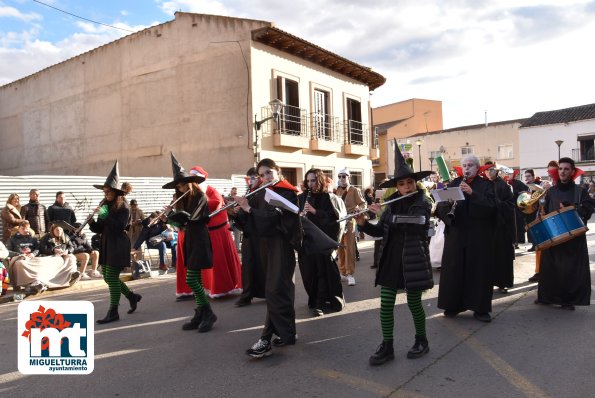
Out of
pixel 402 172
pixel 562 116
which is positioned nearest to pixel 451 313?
pixel 402 172

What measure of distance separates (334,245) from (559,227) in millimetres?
3207

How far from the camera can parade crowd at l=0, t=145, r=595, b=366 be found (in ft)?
14.6

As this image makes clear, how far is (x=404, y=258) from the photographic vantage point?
170 inches

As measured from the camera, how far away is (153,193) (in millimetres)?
13953

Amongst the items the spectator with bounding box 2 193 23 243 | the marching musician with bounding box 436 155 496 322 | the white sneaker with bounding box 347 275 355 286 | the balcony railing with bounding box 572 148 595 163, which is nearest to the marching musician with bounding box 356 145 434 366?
the marching musician with bounding box 436 155 496 322

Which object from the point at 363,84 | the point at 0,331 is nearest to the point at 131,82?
the point at 363,84

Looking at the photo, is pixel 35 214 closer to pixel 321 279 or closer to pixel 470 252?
pixel 321 279

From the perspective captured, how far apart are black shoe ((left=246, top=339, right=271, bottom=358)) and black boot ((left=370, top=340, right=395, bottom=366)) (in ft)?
3.13

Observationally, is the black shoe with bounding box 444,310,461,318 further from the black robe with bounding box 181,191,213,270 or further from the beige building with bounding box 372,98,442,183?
the beige building with bounding box 372,98,442,183

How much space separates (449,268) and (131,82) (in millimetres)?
17533

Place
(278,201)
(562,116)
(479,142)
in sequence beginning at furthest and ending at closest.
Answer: (479,142), (562,116), (278,201)

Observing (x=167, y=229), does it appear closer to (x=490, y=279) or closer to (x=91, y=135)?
(x=490, y=279)

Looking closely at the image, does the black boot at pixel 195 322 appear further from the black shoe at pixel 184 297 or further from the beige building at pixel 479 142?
the beige building at pixel 479 142

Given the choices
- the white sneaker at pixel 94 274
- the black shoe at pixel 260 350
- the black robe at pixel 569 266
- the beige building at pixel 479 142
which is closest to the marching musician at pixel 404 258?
the black shoe at pixel 260 350
